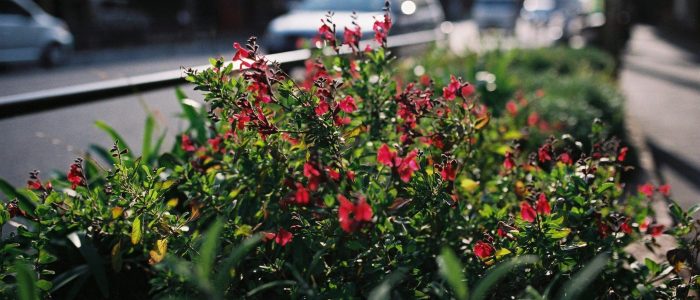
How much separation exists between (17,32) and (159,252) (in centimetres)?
1463

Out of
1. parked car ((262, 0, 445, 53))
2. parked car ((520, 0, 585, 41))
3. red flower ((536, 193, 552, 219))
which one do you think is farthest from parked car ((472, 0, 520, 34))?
red flower ((536, 193, 552, 219))

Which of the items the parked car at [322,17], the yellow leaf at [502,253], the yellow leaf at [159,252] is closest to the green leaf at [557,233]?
the yellow leaf at [502,253]

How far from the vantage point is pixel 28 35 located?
49.2ft

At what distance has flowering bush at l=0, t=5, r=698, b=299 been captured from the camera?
2119 mm

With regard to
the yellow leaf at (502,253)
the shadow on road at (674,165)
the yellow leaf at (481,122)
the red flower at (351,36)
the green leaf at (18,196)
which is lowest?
the shadow on road at (674,165)

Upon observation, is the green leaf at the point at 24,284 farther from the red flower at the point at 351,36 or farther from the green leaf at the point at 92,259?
the red flower at the point at 351,36

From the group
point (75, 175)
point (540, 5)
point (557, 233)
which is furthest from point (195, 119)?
point (540, 5)

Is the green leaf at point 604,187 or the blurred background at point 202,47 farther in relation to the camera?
the blurred background at point 202,47

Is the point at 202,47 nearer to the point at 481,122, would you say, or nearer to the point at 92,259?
the point at 481,122

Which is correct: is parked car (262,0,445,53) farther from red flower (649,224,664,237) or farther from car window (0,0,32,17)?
red flower (649,224,664,237)

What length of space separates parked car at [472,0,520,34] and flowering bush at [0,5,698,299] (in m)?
31.4

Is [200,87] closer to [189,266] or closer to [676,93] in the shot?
[189,266]

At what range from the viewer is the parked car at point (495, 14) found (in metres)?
33.2

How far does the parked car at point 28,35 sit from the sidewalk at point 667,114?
12215 mm
